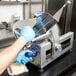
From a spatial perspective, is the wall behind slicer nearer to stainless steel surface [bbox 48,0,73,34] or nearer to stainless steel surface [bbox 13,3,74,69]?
stainless steel surface [bbox 48,0,73,34]

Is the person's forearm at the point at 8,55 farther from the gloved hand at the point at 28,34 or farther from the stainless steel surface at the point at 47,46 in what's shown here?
the stainless steel surface at the point at 47,46

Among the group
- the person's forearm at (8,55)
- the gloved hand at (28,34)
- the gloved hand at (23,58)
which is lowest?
the gloved hand at (23,58)

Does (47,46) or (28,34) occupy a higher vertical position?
(28,34)

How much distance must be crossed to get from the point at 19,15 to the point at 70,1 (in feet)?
3.30

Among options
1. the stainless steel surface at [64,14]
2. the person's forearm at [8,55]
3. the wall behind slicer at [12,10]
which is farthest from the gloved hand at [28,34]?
the wall behind slicer at [12,10]

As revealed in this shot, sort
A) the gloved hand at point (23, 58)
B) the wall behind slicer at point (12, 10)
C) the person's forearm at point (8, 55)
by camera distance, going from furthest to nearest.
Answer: the wall behind slicer at point (12, 10), the gloved hand at point (23, 58), the person's forearm at point (8, 55)

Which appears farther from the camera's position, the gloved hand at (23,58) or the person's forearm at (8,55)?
the gloved hand at (23,58)

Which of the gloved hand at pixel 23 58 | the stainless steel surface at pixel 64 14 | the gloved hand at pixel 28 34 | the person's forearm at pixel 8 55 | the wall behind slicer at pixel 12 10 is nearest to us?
the person's forearm at pixel 8 55

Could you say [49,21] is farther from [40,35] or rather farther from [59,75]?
[59,75]

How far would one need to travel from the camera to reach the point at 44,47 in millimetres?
1034

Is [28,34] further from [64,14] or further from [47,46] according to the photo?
[64,14]

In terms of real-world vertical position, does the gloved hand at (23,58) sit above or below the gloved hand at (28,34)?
below

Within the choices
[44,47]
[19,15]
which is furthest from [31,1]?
[44,47]

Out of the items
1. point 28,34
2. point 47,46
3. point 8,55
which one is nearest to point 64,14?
point 47,46
